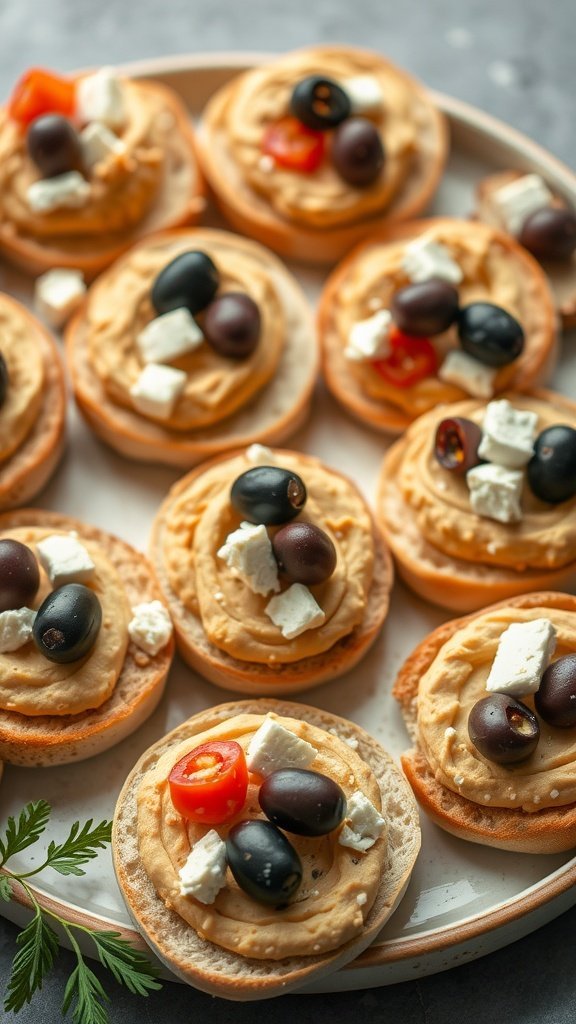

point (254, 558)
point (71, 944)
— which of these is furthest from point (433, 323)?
point (71, 944)

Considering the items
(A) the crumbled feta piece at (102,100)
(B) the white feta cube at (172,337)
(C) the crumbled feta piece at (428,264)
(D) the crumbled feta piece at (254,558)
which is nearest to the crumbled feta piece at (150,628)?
(D) the crumbled feta piece at (254,558)

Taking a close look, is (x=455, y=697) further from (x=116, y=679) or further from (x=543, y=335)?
(x=543, y=335)

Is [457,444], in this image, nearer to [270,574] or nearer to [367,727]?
[270,574]

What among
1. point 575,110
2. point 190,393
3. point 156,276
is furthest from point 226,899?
point 575,110

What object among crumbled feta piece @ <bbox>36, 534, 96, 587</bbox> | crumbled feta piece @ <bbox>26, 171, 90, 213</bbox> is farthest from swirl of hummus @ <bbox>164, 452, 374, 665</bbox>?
crumbled feta piece @ <bbox>26, 171, 90, 213</bbox>

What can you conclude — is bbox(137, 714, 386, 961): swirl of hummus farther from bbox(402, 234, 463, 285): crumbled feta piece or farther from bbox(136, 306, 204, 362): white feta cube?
bbox(402, 234, 463, 285): crumbled feta piece

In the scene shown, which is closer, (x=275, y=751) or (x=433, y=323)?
(x=275, y=751)
